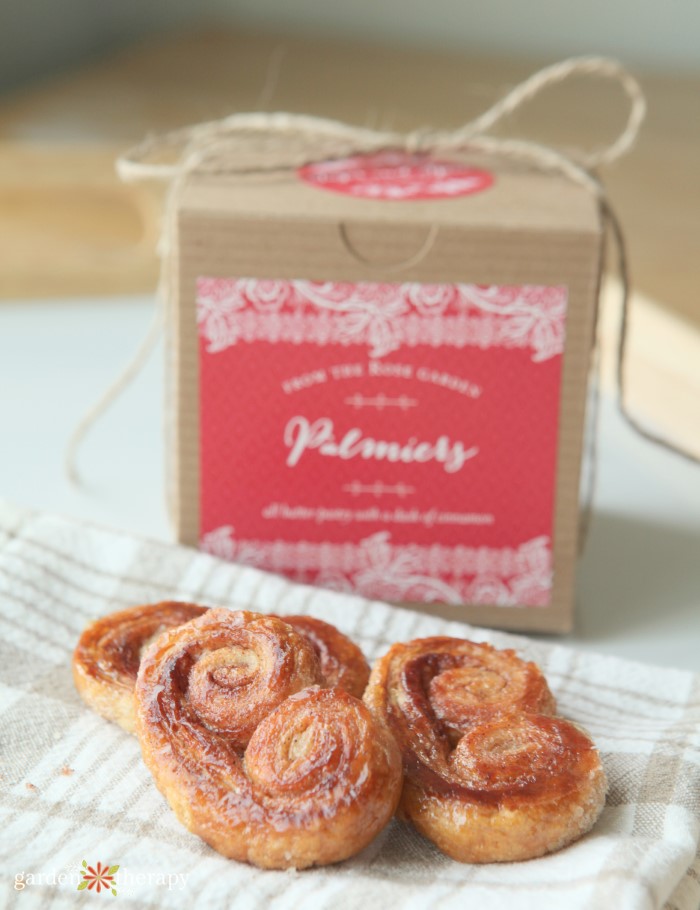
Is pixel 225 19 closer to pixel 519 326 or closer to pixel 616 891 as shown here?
pixel 519 326

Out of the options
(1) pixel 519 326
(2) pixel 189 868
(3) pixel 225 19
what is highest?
(1) pixel 519 326

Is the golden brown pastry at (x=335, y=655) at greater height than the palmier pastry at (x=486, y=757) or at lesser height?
lesser

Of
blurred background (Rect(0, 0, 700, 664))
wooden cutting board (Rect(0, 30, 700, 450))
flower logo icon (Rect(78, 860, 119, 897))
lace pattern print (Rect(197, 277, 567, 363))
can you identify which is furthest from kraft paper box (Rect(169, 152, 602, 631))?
flower logo icon (Rect(78, 860, 119, 897))

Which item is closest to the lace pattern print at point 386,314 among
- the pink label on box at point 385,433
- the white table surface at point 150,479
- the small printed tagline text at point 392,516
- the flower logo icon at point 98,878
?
the pink label on box at point 385,433

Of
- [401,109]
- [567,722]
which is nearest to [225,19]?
[401,109]

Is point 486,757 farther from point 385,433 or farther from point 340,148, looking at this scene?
point 340,148

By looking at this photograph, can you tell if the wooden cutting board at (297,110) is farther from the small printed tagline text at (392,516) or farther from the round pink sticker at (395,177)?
the small printed tagline text at (392,516)
